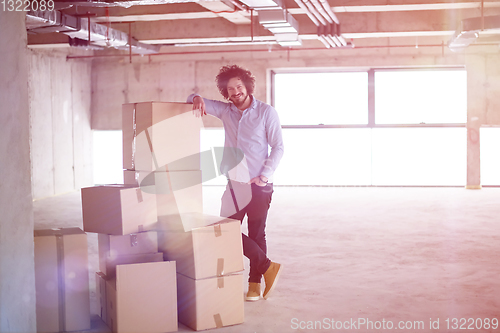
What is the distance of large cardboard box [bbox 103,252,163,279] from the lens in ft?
8.56

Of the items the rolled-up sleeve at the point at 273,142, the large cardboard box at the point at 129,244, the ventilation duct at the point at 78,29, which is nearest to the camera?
the large cardboard box at the point at 129,244

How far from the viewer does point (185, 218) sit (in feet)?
8.89

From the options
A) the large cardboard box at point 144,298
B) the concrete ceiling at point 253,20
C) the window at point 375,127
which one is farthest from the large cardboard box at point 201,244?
the window at point 375,127

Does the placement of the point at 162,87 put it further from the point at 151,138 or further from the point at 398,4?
the point at 151,138

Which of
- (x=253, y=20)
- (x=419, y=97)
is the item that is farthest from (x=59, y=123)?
(x=419, y=97)

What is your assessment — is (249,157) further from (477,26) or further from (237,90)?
(477,26)

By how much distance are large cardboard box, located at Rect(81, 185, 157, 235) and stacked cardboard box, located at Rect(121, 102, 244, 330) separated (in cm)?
5

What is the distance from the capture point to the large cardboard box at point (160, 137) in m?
2.71

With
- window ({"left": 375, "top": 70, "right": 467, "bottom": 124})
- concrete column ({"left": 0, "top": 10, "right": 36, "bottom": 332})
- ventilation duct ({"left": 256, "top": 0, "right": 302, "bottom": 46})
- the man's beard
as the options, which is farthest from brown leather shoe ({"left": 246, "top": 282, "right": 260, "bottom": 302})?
window ({"left": 375, "top": 70, "right": 467, "bottom": 124})

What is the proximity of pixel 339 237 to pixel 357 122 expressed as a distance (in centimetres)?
530

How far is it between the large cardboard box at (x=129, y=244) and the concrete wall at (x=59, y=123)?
20.1 feet

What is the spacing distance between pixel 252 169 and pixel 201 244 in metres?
0.60

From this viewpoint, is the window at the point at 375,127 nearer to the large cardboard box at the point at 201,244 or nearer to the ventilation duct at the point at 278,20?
the ventilation duct at the point at 278,20

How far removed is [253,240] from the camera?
3002 mm
